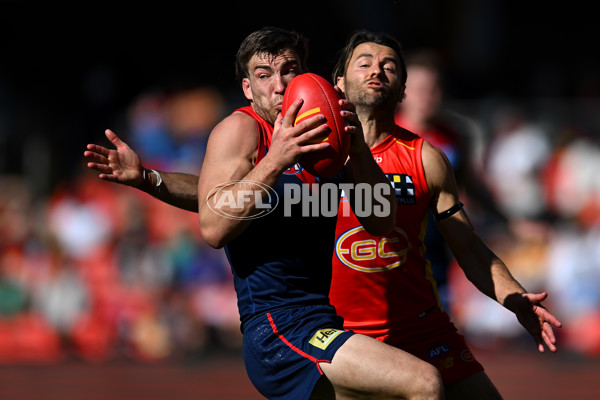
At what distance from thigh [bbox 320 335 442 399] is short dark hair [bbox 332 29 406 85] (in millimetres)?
1683

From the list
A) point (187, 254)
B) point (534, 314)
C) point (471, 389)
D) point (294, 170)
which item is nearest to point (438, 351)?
point (471, 389)

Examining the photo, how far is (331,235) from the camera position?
430 cm

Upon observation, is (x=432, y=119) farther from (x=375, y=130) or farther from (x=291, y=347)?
(x=291, y=347)

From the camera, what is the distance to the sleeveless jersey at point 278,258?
161 inches

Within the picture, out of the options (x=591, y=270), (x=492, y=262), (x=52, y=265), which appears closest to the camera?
(x=492, y=262)

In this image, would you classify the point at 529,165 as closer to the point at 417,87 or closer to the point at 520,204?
the point at 520,204

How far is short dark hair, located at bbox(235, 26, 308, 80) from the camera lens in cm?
432

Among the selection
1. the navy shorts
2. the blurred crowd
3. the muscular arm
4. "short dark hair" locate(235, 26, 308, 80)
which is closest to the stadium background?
the blurred crowd

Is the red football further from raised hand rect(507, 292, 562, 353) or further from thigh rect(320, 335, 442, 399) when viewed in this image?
Result: raised hand rect(507, 292, 562, 353)

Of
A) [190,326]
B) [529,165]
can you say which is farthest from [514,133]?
[190,326]

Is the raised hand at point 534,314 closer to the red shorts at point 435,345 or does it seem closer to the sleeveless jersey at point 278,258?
the red shorts at point 435,345

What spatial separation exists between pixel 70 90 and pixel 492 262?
44.1 ft

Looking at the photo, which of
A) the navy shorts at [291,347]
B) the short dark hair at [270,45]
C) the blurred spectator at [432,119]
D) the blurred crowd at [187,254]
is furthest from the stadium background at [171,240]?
the navy shorts at [291,347]

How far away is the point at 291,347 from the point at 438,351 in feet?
3.61
